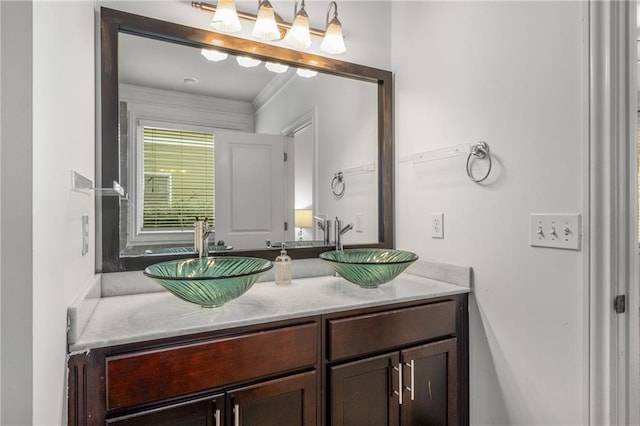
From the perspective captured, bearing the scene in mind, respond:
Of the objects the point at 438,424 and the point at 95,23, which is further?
the point at 438,424

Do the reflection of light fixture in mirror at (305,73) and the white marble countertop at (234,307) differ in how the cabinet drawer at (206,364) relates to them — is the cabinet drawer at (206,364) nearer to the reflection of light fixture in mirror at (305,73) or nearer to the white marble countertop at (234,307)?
the white marble countertop at (234,307)

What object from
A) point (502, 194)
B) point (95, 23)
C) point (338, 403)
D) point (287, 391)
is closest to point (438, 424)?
point (338, 403)

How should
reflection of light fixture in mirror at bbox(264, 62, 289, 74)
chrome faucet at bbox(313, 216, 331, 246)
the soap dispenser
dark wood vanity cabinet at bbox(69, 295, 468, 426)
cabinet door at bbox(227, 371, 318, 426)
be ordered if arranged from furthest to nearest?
chrome faucet at bbox(313, 216, 331, 246) < reflection of light fixture in mirror at bbox(264, 62, 289, 74) < the soap dispenser < cabinet door at bbox(227, 371, 318, 426) < dark wood vanity cabinet at bbox(69, 295, 468, 426)

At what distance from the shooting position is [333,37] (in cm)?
164

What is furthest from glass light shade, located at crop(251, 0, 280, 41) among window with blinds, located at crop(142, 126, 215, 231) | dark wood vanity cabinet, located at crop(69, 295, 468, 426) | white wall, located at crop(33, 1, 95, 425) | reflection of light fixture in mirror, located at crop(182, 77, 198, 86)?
dark wood vanity cabinet, located at crop(69, 295, 468, 426)

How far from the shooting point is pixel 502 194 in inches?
51.3

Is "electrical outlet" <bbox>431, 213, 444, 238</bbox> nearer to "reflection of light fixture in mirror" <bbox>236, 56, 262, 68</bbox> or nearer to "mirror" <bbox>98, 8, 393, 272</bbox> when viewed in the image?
"mirror" <bbox>98, 8, 393, 272</bbox>

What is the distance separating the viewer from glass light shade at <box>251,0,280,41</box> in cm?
147

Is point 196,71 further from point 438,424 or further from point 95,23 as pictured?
point 438,424

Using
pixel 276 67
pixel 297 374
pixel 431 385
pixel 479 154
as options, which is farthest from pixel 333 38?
pixel 431 385

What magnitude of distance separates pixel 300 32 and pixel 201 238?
1039mm

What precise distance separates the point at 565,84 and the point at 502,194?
415 mm

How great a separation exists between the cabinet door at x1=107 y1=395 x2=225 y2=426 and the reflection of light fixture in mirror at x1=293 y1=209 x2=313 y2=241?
864 millimetres

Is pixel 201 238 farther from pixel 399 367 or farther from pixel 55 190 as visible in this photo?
pixel 399 367
